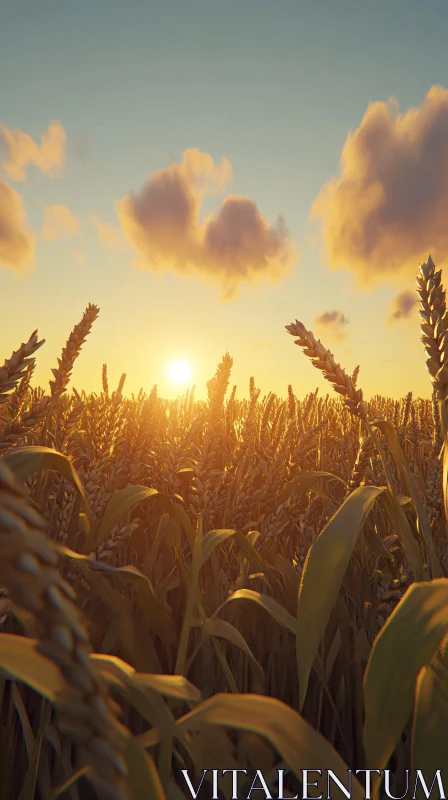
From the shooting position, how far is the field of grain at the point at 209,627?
304mm

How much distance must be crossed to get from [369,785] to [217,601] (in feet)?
2.43

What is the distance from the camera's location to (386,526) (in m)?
2.21

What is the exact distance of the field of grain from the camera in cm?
30

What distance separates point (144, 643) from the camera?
104 centimetres

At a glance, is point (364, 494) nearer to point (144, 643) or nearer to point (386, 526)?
point (144, 643)

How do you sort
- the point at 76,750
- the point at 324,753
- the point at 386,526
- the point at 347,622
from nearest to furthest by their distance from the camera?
the point at 324,753 → the point at 76,750 → the point at 347,622 → the point at 386,526

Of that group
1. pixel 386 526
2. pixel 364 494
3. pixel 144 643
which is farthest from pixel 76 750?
pixel 386 526

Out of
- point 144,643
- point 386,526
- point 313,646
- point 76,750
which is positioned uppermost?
point 386,526

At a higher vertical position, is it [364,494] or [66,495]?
[364,494]

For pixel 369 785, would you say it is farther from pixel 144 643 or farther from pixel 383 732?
pixel 144 643

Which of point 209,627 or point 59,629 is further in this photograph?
point 209,627

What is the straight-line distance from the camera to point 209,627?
955 millimetres

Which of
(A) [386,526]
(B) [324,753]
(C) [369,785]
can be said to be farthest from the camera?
(A) [386,526]

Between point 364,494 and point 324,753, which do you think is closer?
point 324,753
